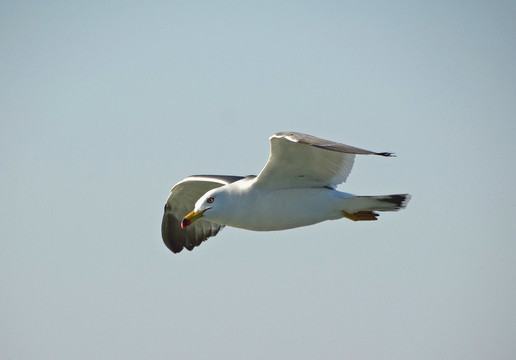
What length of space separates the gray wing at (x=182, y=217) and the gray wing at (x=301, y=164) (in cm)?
281

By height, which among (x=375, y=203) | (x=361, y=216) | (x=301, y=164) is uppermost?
(x=301, y=164)

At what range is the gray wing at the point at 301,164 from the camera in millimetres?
11945

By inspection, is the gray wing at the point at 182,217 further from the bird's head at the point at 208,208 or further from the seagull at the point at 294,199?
the seagull at the point at 294,199

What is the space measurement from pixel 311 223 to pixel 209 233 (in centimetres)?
453

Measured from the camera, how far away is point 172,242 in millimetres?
17125

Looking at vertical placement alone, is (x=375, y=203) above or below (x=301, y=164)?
below

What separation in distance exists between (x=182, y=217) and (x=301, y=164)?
478 cm

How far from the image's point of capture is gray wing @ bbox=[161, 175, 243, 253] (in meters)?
15.8

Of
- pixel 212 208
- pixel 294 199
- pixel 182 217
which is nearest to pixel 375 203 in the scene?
pixel 294 199

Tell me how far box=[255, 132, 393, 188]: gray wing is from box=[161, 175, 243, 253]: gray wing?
2809 mm

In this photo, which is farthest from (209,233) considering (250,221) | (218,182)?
(250,221)

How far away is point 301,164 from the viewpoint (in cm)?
1267

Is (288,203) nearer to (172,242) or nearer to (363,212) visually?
(363,212)

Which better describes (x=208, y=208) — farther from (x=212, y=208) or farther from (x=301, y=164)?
(x=301, y=164)
